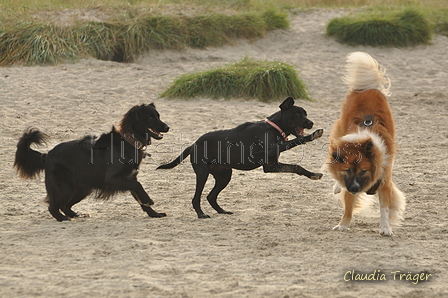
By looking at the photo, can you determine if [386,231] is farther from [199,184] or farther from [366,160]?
[199,184]

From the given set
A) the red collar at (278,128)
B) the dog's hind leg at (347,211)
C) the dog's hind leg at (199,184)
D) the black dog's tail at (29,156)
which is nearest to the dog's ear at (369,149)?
the dog's hind leg at (347,211)

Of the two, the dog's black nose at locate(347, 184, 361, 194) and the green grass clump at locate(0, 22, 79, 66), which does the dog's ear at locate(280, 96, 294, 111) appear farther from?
the green grass clump at locate(0, 22, 79, 66)

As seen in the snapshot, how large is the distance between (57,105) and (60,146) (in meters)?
4.65

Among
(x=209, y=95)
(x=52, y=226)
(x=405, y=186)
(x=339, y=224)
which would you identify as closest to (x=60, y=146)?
(x=52, y=226)

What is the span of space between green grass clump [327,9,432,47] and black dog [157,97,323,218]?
971cm

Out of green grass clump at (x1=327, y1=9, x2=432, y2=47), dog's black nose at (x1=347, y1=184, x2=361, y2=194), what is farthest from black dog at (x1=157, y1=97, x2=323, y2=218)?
green grass clump at (x1=327, y1=9, x2=432, y2=47)

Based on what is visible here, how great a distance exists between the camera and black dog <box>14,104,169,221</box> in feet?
18.9

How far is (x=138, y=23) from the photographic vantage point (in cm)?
1388

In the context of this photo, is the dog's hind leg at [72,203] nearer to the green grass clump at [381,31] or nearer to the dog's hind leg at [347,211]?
the dog's hind leg at [347,211]

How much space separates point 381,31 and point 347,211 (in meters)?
10.5

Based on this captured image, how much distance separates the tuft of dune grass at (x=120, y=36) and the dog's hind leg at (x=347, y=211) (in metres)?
8.70


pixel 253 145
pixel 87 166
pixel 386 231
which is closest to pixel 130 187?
pixel 87 166

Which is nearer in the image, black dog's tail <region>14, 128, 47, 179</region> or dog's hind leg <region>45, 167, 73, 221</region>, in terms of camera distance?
dog's hind leg <region>45, 167, 73, 221</region>

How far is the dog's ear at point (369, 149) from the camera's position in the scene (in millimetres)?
5145
